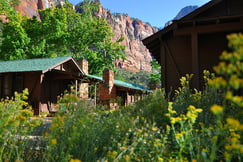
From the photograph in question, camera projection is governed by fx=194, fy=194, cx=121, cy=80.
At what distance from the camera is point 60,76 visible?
1290cm

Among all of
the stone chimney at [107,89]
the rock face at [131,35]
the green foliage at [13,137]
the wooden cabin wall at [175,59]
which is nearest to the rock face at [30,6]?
the rock face at [131,35]

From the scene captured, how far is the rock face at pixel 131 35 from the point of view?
113500 millimetres

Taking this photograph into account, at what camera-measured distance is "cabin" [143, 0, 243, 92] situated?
6867mm

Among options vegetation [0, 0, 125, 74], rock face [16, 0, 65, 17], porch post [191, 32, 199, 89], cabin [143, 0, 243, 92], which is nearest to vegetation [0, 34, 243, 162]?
porch post [191, 32, 199, 89]

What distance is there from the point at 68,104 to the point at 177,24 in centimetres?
592

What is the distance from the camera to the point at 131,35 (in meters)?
133

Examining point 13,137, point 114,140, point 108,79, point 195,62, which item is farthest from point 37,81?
point 114,140

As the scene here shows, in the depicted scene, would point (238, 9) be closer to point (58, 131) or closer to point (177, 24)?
point (177, 24)

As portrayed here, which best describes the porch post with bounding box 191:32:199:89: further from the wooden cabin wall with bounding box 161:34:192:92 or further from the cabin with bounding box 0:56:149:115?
the cabin with bounding box 0:56:149:115

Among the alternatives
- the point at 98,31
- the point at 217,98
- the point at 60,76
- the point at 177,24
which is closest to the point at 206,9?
the point at 177,24

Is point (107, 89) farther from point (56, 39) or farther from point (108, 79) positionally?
point (56, 39)

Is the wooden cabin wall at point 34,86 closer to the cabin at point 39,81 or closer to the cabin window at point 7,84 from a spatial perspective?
the cabin at point 39,81

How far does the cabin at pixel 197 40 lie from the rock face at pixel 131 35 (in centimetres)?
9313

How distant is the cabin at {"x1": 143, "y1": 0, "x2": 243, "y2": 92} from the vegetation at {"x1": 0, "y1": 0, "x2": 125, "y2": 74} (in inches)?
600
